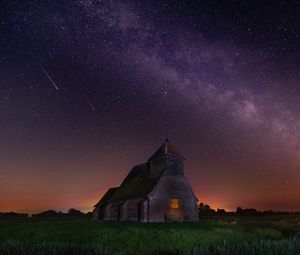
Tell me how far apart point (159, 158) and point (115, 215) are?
37.1ft

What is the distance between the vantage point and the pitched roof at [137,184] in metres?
40.7

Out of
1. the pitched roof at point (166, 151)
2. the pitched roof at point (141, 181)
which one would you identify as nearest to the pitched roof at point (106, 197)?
the pitched roof at point (141, 181)

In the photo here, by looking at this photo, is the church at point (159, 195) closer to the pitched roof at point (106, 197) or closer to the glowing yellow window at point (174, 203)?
the glowing yellow window at point (174, 203)

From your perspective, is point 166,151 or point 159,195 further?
point 166,151

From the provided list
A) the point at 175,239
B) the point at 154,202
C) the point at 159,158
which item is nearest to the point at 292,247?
the point at 175,239

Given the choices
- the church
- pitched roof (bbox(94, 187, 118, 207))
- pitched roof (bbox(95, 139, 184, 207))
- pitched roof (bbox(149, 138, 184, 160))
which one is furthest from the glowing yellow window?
A: pitched roof (bbox(94, 187, 118, 207))

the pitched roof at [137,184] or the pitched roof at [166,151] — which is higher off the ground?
the pitched roof at [166,151]

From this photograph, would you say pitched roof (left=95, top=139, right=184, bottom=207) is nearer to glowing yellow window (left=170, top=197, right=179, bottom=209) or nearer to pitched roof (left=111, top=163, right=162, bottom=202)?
pitched roof (left=111, top=163, right=162, bottom=202)

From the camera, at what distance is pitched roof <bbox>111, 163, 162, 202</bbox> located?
40734 mm

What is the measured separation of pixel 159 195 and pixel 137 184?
21.5 feet

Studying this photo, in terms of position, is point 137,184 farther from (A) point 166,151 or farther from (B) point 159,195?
(A) point 166,151

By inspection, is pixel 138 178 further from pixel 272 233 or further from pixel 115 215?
pixel 272 233

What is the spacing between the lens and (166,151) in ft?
141

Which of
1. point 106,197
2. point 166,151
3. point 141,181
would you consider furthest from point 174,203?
point 106,197
